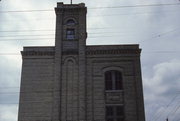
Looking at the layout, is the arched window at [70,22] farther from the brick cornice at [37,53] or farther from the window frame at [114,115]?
the window frame at [114,115]

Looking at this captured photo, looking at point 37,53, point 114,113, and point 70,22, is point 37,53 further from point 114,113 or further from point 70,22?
point 114,113

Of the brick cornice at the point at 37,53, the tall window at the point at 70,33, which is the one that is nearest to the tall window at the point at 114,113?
the brick cornice at the point at 37,53

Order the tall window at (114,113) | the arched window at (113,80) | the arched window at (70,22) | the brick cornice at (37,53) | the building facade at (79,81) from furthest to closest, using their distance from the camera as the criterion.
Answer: the arched window at (70,22) < the brick cornice at (37,53) < the arched window at (113,80) < the building facade at (79,81) < the tall window at (114,113)

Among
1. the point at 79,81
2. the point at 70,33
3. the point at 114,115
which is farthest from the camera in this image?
the point at 70,33

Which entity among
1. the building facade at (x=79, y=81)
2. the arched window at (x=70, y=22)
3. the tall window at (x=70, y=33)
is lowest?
the building facade at (x=79, y=81)

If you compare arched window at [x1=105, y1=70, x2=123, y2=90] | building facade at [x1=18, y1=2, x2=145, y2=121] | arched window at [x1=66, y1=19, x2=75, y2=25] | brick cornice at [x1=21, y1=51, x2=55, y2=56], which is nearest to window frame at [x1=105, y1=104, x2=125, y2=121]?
building facade at [x1=18, y1=2, x2=145, y2=121]

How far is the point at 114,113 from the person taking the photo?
3031 centimetres

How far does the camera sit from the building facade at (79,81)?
3025 cm

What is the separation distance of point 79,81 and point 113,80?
3.53 metres

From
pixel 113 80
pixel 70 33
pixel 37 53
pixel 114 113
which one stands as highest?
pixel 70 33

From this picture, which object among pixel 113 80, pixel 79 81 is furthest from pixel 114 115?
pixel 79 81

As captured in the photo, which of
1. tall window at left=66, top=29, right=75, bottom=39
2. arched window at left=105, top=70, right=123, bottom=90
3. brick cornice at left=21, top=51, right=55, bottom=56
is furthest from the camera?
tall window at left=66, top=29, right=75, bottom=39

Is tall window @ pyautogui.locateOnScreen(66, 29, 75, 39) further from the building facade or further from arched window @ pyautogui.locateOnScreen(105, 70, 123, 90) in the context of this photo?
arched window @ pyautogui.locateOnScreen(105, 70, 123, 90)

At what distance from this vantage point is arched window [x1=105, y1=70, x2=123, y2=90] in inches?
1240
